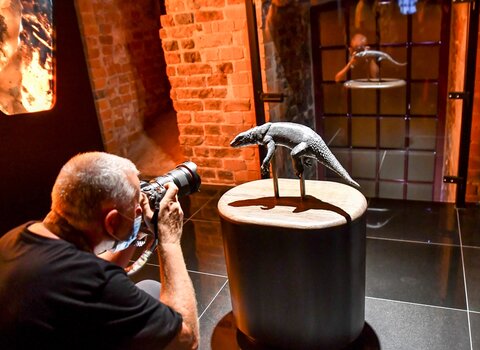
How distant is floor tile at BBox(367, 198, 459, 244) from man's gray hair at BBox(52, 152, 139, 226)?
179cm

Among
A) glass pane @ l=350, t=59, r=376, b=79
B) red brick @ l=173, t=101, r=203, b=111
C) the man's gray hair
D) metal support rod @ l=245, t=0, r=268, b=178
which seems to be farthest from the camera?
glass pane @ l=350, t=59, r=376, b=79

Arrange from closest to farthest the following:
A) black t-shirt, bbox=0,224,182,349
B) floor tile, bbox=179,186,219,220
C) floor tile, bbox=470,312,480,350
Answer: black t-shirt, bbox=0,224,182,349 → floor tile, bbox=470,312,480,350 → floor tile, bbox=179,186,219,220

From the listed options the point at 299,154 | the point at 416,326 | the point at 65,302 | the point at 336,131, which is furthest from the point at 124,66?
the point at 65,302

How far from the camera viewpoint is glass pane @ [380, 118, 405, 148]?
388 cm

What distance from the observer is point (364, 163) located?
164 inches

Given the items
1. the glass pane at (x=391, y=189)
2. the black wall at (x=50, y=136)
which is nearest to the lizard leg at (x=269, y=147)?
the black wall at (x=50, y=136)

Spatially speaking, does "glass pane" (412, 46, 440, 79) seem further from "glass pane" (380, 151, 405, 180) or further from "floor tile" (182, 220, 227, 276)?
"floor tile" (182, 220, 227, 276)

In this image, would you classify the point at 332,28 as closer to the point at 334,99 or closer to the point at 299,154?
the point at 334,99

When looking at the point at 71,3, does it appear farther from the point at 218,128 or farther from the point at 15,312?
the point at 15,312

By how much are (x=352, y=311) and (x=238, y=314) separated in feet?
1.48

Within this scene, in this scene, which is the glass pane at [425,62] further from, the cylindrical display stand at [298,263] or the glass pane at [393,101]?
the cylindrical display stand at [298,263]

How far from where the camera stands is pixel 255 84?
115 inches

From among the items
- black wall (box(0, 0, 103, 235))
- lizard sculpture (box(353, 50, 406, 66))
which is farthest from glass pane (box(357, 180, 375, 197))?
black wall (box(0, 0, 103, 235))

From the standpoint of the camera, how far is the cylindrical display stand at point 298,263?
4.85 feet
